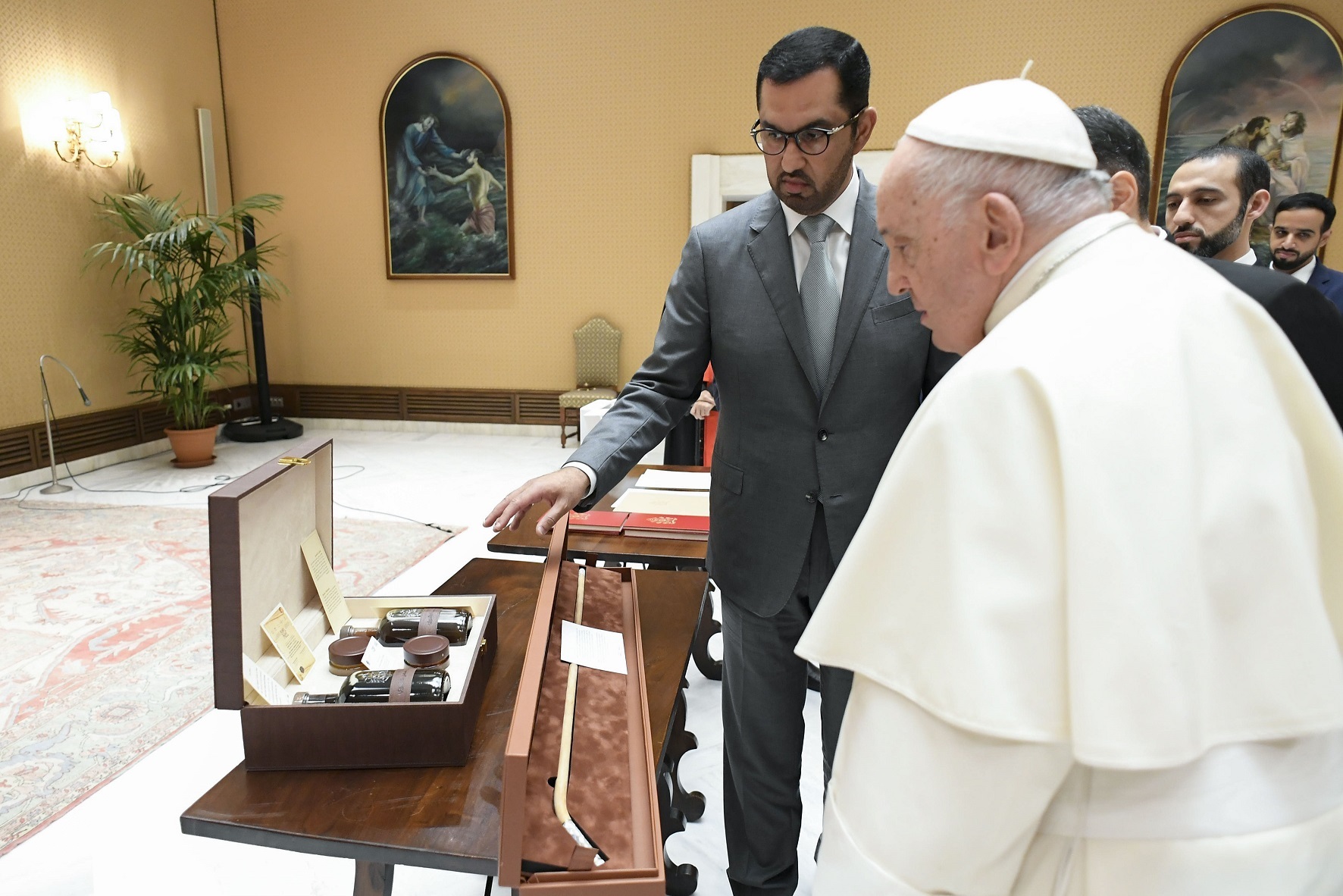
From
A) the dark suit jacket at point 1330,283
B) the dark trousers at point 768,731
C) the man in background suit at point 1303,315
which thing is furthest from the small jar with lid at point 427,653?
the dark suit jacket at point 1330,283

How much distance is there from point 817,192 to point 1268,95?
24.2 ft

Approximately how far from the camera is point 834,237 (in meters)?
1.66

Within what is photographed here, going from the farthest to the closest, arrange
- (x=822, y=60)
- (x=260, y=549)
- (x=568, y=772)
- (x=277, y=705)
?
(x=822, y=60), (x=260, y=549), (x=277, y=705), (x=568, y=772)

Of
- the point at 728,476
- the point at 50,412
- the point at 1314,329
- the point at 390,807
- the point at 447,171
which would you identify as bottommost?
the point at 50,412

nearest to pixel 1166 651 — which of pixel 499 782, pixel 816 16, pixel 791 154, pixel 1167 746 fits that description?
pixel 1167 746

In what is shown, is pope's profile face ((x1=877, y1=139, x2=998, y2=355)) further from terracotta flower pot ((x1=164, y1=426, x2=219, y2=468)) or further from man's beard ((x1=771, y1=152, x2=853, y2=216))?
terracotta flower pot ((x1=164, y1=426, x2=219, y2=468))

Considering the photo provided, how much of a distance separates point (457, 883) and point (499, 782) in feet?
3.75

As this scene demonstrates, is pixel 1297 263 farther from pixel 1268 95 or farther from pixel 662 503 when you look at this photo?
pixel 1268 95

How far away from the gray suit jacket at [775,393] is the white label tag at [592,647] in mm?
277

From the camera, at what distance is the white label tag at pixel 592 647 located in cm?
132

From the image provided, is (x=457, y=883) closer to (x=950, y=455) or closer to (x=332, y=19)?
(x=950, y=455)

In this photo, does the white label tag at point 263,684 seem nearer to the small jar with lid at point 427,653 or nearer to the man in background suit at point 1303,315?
the small jar with lid at point 427,653

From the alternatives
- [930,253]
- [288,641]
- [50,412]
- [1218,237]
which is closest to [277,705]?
[288,641]

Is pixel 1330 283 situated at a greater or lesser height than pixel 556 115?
lesser
